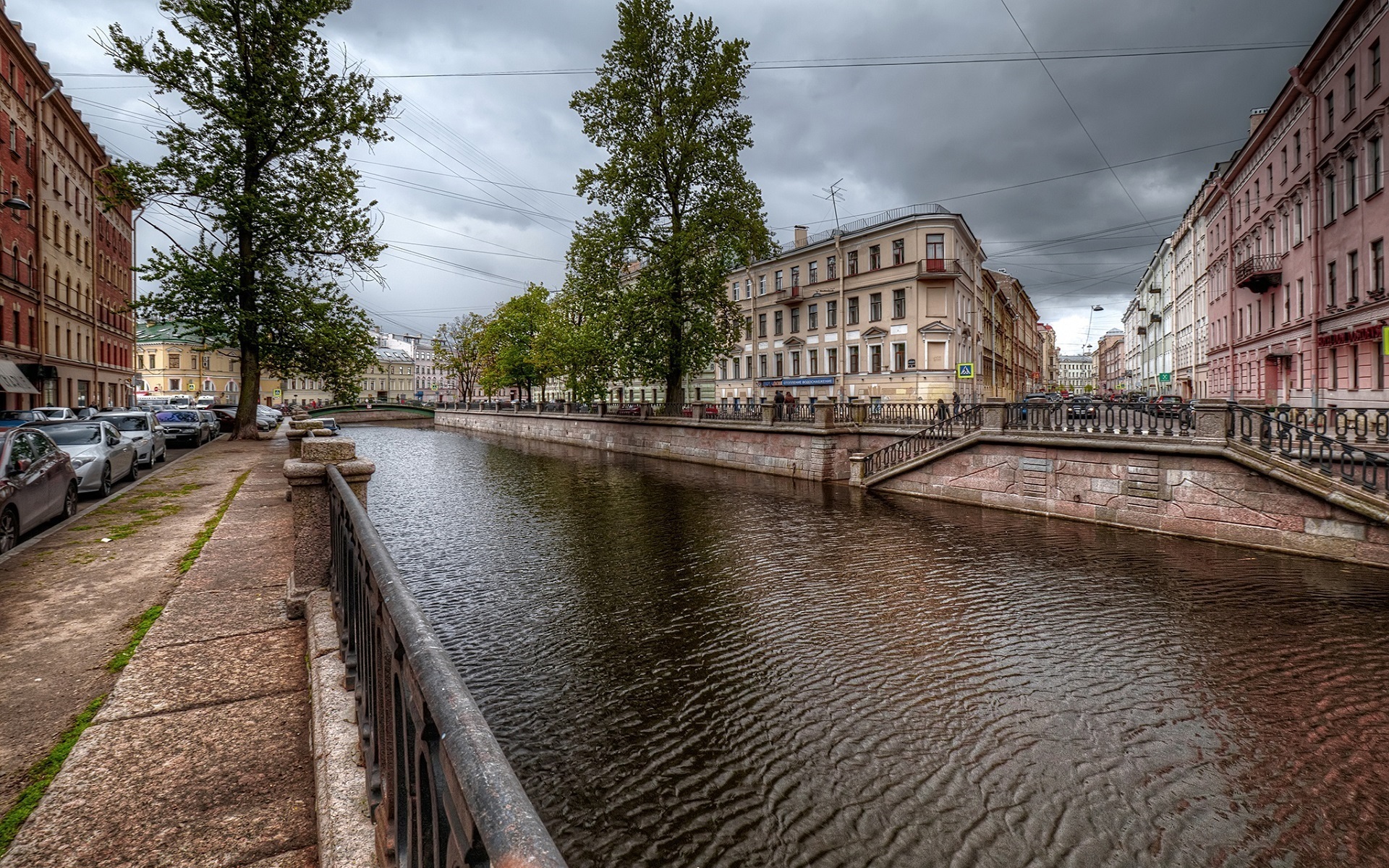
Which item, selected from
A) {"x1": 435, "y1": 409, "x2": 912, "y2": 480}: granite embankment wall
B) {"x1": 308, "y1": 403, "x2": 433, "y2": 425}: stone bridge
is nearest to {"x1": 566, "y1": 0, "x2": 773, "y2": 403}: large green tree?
{"x1": 435, "y1": 409, "x2": 912, "y2": 480}: granite embankment wall

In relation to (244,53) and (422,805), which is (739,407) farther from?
(422,805)

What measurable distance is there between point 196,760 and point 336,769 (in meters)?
0.94

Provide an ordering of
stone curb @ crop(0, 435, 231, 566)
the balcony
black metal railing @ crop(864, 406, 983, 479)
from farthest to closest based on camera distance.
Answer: the balcony
black metal railing @ crop(864, 406, 983, 479)
stone curb @ crop(0, 435, 231, 566)

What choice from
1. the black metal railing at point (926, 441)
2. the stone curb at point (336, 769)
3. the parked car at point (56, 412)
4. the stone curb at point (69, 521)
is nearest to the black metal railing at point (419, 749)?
the stone curb at point (336, 769)

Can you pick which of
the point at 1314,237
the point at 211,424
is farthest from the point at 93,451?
the point at 1314,237

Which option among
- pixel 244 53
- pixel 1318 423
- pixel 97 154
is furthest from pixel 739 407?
pixel 97 154

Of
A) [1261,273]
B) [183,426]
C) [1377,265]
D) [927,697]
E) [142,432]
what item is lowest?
[927,697]

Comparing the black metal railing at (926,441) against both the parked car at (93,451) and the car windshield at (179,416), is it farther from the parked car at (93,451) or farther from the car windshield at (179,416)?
the car windshield at (179,416)

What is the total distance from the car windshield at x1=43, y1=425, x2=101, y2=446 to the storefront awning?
18.3 metres

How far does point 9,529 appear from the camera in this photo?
828 centimetres

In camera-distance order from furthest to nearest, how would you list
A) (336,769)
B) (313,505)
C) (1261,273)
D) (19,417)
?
1. (1261,273)
2. (19,417)
3. (313,505)
4. (336,769)

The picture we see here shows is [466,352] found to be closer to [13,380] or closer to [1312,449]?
[13,380]

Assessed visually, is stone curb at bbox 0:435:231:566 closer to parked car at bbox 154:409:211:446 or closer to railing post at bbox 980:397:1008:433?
parked car at bbox 154:409:211:446

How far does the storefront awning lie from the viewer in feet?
84.4
